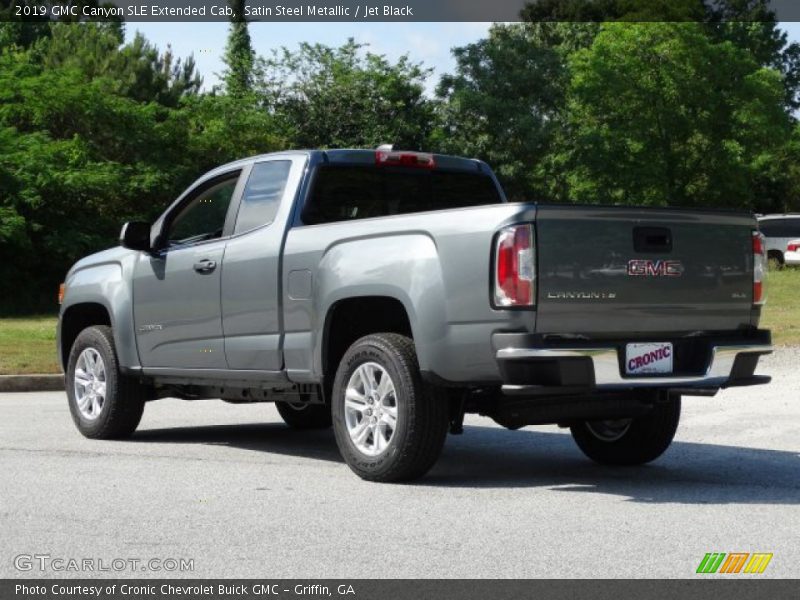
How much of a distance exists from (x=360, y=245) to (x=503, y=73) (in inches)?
1951

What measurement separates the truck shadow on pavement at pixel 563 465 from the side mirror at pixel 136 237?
1495 mm

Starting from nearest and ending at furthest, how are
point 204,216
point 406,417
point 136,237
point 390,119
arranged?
point 406,417, point 204,216, point 136,237, point 390,119

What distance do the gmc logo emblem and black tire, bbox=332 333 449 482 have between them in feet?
4.26

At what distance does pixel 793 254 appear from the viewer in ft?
135

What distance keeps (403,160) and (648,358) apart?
8.64 ft

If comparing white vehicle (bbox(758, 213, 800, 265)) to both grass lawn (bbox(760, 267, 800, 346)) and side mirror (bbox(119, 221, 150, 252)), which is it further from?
side mirror (bbox(119, 221, 150, 252))

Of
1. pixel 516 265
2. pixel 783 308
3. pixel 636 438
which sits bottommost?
pixel 783 308

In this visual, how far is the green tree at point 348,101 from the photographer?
49.2 metres

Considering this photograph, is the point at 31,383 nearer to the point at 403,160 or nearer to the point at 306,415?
the point at 306,415

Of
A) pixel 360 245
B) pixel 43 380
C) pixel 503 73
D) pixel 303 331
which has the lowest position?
pixel 43 380

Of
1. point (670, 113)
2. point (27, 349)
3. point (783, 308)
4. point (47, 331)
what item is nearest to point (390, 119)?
point (670, 113)

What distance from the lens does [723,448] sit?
9.84m

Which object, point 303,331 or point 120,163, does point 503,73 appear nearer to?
point 120,163
